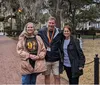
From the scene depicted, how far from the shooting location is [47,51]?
6246 mm

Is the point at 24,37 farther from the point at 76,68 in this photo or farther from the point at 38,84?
the point at 38,84

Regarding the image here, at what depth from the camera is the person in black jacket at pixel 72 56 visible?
596cm

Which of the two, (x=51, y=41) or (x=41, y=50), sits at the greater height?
(x=51, y=41)

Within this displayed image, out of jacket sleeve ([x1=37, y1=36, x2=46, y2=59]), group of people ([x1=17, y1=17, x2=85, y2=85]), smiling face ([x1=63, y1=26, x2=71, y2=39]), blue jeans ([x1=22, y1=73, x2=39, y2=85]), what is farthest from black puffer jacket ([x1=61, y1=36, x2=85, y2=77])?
blue jeans ([x1=22, y1=73, x2=39, y2=85])

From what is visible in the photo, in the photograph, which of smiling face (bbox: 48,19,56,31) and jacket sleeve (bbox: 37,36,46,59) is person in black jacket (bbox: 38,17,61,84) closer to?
smiling face (bbox: 48,19,56,31)

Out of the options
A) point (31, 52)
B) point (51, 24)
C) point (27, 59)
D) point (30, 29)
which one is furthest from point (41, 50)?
point (51, 24)

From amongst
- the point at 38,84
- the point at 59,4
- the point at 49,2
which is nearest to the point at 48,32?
the point at 38,84

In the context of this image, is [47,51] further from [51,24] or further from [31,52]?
[51,24]

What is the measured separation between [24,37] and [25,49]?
0.25 meters

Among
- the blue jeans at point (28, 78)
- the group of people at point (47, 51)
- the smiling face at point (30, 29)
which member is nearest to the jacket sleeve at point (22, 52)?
the group of people at point (47, 51)

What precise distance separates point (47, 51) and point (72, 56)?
58cm

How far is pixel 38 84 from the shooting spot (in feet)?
26.6

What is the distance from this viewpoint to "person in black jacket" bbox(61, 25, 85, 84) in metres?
5.96

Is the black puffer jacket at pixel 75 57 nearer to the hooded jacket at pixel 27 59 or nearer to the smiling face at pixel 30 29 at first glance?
the hooded jacket at pixel 27 59
